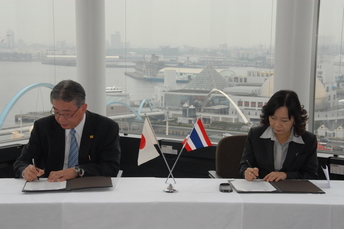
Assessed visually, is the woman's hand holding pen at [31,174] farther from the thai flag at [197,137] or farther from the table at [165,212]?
the thai flag at [197,137]

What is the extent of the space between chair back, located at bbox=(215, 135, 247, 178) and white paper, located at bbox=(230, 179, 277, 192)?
2.58 ft

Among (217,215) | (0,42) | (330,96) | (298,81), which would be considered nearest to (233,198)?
(217,215)

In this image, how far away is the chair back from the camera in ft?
10.8

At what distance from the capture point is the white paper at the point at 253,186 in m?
2.30

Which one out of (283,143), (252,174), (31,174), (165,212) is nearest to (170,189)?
(165,212)

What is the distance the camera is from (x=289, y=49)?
3.65 metres

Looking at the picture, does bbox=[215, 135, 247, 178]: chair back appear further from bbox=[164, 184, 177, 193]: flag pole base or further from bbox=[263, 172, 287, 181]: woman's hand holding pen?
bbox=[164, 184, 177, 193]: flag pole base

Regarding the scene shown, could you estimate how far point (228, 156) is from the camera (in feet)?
10.8

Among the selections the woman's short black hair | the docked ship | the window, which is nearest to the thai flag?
the woman's short black hair

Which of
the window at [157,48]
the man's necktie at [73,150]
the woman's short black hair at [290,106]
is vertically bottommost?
the man's necktie at [73,150]

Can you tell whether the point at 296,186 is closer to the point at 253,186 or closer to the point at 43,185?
the point at 253,186

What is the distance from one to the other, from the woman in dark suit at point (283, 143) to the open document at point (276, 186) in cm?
18

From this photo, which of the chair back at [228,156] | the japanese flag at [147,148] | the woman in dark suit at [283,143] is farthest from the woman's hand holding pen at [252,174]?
the chair back at [228,156]

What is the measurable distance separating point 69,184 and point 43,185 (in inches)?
5.9
